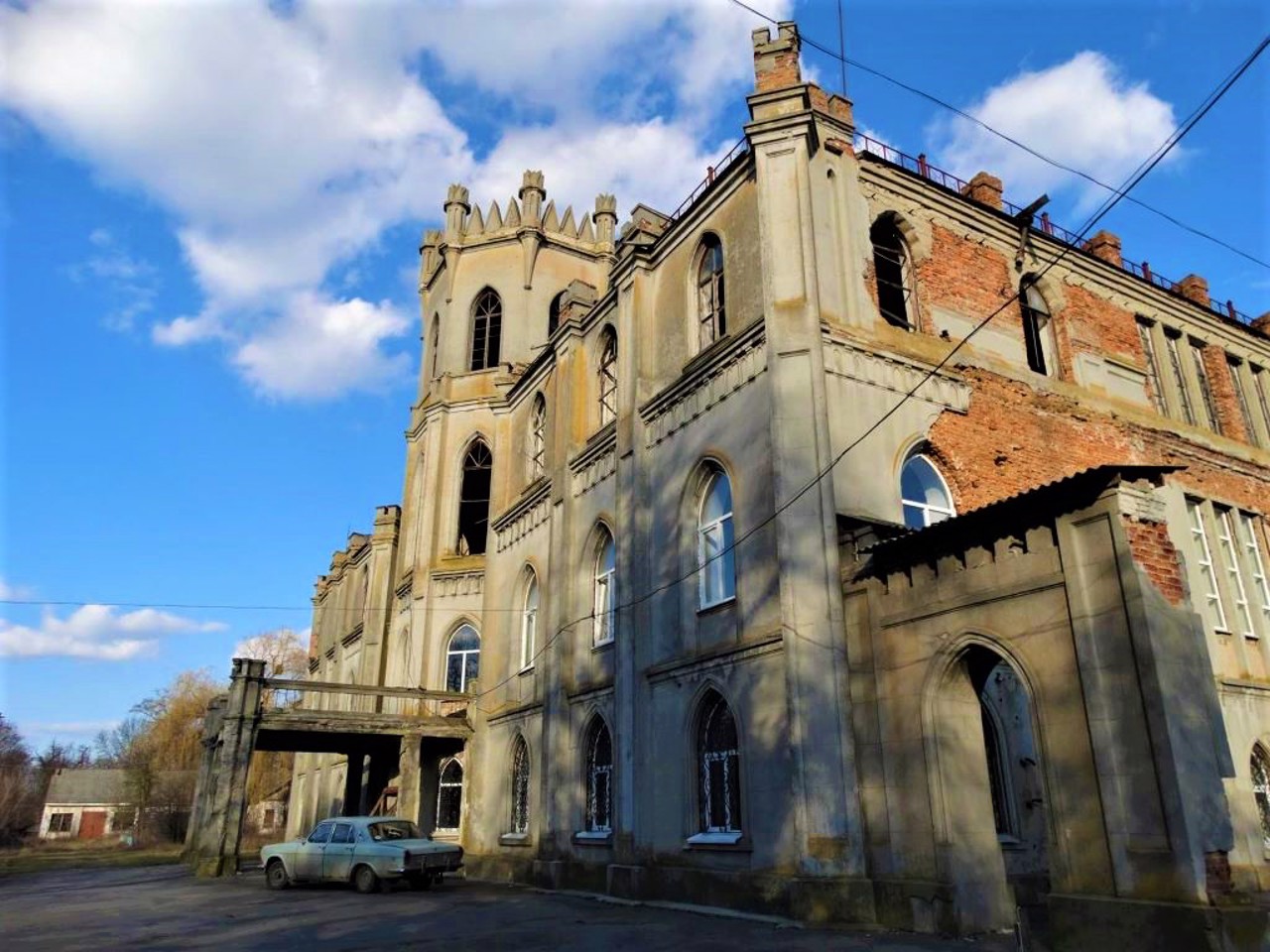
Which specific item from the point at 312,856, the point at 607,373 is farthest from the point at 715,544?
the point at 312,856

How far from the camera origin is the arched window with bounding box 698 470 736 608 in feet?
51.4

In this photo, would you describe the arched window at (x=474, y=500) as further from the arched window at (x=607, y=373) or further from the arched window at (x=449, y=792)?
the arched window at (x=607, y=373)

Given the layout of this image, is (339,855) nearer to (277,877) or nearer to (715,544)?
(277,877)

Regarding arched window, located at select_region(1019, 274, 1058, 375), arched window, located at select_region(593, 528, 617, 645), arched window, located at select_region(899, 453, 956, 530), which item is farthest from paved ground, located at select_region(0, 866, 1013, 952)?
arched window, located at select_region(1019, 274, 1058, 375)

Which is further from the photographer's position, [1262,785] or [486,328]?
[486,328]

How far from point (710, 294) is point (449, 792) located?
1683cm

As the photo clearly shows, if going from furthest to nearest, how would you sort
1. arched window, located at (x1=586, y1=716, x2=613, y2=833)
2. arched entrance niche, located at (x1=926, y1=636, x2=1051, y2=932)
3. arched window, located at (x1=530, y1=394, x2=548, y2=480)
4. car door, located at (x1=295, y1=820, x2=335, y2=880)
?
arched window, located at (x1=530, y1=394, x2=548, y2=480) → car door, located at (x1=295, y1=820, x2=335, y2=880) → arched window, located at (x1=586, y1=716, x2=613, y2=833) → arched entrance niche, located at (x1=926, y1=636, x2=1051, y2=932)

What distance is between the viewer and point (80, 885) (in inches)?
934

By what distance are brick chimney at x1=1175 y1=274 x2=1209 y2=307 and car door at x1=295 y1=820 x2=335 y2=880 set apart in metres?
23.8

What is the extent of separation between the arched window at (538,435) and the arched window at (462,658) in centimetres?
547

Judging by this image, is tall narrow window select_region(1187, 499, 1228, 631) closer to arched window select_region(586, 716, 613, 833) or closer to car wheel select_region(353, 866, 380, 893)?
arched window select_region(586, 716, 613, 833)

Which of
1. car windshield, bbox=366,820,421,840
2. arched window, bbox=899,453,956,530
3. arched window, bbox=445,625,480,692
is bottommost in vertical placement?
car windshield, bbox=366,820,421,840

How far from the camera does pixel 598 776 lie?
1891cm

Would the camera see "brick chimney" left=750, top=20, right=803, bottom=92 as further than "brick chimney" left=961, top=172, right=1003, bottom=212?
No
